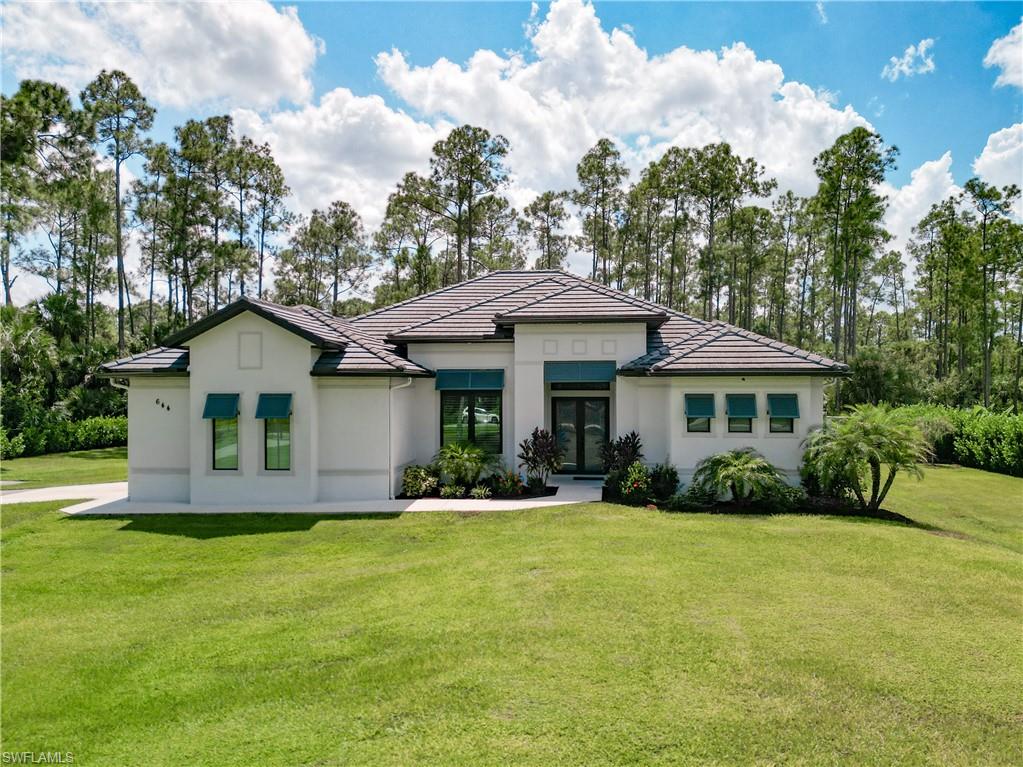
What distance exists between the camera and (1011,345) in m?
48.2

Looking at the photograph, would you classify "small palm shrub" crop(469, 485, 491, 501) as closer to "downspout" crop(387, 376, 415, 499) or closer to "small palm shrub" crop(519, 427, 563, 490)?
"small palm shrub" crop(519, 427, 563, 490)

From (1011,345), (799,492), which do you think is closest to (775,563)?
(799,492)

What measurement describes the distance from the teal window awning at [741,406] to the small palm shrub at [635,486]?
299cm

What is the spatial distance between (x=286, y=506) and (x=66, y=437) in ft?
63.6

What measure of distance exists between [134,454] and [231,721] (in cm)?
1324

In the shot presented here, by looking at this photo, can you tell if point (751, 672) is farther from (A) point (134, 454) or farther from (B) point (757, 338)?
(A) point (134, 454)

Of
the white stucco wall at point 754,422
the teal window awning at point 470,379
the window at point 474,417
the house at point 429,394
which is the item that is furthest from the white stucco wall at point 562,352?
the white stucco wall at point 754,422

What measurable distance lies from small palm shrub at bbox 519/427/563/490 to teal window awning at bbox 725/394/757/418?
5048mm

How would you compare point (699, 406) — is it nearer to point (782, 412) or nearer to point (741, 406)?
point (741, 406)

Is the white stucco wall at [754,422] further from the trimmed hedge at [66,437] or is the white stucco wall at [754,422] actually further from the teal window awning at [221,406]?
the trimmed hedge at [66,437]

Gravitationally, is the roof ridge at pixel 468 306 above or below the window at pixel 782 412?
above

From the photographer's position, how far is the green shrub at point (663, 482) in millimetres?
15261

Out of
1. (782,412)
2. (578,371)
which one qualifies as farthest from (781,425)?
(578,371)

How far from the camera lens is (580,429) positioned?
18531mm
